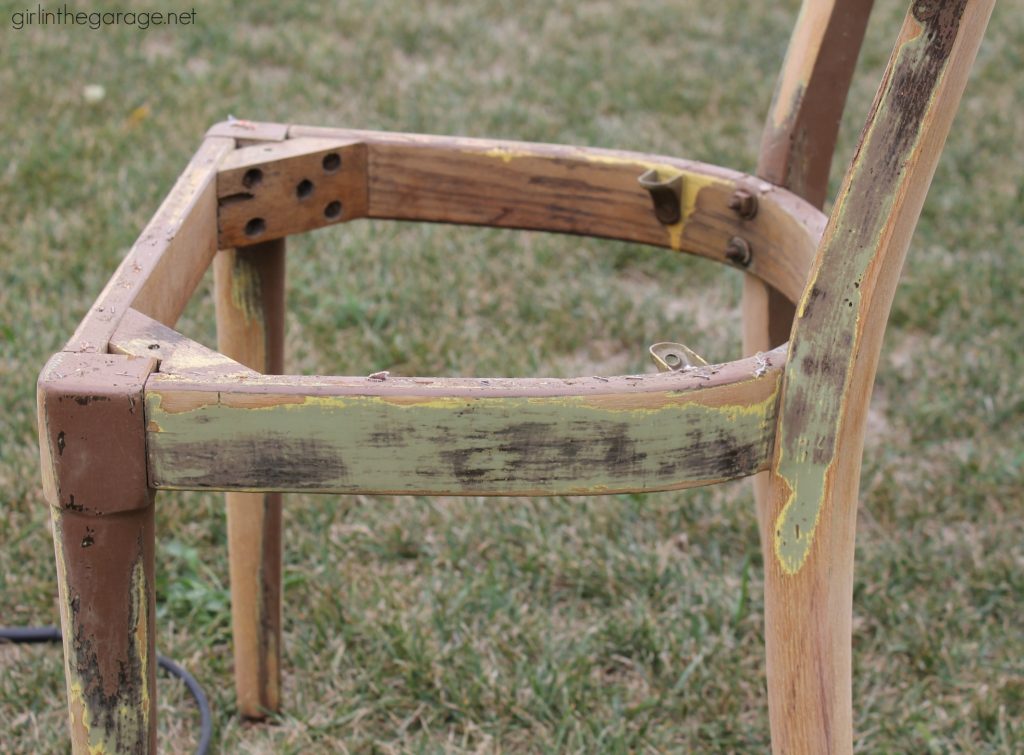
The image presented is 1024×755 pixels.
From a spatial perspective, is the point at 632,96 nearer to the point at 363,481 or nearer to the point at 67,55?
the point at 67,55

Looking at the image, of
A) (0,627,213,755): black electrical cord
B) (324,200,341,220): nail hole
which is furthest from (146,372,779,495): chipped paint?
(0,627,213,755): black electrical cord

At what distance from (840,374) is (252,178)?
556mm

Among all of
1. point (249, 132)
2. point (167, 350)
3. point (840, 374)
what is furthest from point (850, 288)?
point (249, 132)

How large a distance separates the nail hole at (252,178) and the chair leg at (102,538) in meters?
0.35

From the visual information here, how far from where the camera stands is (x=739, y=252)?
3.84 feet

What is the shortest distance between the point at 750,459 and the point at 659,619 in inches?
31.2

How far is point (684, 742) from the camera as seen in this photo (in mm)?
1463

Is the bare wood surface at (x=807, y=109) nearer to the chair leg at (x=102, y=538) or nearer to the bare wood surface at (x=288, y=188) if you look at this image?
the bare wood surface at (x=288, y=188)

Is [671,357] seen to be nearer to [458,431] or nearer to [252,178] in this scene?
[458,431]

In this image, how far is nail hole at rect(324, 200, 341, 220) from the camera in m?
1.22

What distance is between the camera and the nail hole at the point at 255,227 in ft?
3.83

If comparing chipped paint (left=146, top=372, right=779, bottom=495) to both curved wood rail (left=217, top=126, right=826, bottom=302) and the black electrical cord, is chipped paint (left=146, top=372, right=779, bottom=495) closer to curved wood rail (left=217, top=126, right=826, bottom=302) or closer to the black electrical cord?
curved wood rail (left=217, top=126, right=826, bottom=302)

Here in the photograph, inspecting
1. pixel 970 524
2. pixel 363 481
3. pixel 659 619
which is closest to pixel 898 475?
pixel 970 524

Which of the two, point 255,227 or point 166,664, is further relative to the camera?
point 166,664
